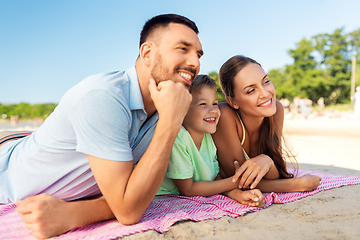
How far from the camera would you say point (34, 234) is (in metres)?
1.85

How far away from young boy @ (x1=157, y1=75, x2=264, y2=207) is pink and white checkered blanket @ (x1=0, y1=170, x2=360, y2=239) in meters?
0.10

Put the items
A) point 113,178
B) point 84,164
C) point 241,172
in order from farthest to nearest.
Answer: point 241,172 < point 84,164 < point 113,178

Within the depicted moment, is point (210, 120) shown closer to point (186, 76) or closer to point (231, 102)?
point (231, 102)

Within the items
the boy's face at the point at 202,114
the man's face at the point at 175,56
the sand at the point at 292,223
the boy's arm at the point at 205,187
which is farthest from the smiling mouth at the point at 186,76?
the sand at the point at 292,223

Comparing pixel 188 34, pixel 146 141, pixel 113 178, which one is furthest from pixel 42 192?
pixel 188 34

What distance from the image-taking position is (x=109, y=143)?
1777 millimetres

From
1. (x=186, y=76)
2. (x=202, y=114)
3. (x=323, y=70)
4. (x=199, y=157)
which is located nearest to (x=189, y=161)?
(x=199, y=157)

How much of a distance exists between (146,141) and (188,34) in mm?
1028

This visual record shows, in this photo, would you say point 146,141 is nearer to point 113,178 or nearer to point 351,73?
point 113,178

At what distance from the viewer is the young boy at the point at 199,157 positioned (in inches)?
104

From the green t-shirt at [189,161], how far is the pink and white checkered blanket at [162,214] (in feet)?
0.74

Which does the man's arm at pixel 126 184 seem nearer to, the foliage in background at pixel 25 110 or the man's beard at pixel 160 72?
the man's beard at pixel 160 72

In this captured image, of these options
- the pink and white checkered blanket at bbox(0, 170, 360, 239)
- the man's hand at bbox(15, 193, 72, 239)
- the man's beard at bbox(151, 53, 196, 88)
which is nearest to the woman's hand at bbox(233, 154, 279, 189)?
the pink and white checkered blanket at bbox(0, 170, 360, 239)

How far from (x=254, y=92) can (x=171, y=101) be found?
57.4 inches
